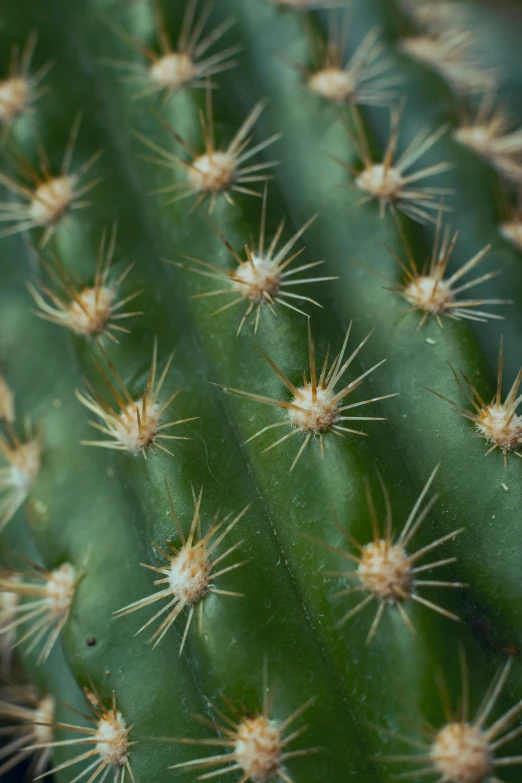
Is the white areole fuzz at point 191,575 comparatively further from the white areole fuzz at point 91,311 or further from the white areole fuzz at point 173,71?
the white areole fuzz at point 173,71

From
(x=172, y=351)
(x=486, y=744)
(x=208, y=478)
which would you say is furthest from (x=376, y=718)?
(x=172, y=351)

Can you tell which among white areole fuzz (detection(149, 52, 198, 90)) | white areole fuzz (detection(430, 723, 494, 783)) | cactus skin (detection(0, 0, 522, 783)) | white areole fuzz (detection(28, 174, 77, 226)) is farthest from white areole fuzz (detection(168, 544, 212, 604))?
white areole fuzz (detection(149, 52, 198, 90))

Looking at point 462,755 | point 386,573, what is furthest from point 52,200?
point 462,755

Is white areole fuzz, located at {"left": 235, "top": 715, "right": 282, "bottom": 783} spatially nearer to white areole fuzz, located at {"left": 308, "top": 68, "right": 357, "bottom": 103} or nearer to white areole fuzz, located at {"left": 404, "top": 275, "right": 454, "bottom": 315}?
white areole fuzz, located at {"left": 404, "top": 275, "right": 454, "bottom": 315}

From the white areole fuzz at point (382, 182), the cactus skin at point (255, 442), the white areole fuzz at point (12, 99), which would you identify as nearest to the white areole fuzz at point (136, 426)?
the cactus skin at point (255, 442)

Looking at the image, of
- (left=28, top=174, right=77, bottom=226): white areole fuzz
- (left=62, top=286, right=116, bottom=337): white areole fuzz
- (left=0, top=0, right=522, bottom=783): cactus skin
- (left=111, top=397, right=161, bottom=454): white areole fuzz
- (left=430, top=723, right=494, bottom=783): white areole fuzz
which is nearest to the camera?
(left=430, top=723, right=494, bottom=783): white areole fuzz

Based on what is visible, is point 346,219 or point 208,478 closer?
point 208,478

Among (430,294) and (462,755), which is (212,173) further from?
(462,755)

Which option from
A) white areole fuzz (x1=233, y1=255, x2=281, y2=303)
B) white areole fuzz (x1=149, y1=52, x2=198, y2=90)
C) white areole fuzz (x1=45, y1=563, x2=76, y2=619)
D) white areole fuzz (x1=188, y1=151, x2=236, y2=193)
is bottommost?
white areole fuzz (x1=45, y1=563, x2=76, y2=619)

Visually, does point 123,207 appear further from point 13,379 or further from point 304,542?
point 304,542
